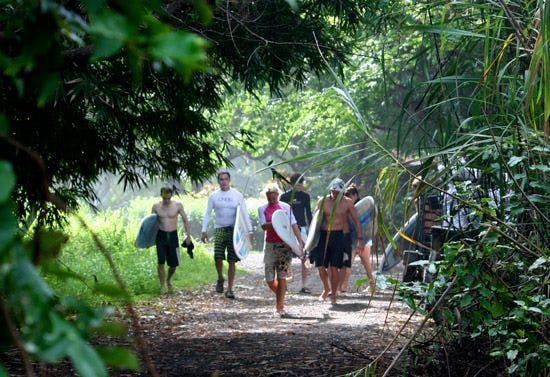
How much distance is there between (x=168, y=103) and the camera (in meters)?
9.49

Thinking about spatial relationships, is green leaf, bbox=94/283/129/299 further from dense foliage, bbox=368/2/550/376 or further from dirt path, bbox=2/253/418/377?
dirt path, bbox=2/253/418/377

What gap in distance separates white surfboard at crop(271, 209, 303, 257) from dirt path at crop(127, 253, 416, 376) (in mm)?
856

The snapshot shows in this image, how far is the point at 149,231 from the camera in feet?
50.3

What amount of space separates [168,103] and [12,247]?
8.41m

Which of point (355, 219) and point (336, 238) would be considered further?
point (355, 219)

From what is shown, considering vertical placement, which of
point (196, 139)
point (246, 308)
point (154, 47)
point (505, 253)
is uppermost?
point (196, 139)

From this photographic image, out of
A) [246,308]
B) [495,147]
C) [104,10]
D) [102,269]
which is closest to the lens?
[104,10]

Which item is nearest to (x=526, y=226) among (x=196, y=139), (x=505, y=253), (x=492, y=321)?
(x=505, y=253)

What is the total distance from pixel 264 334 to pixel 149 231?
530 cm

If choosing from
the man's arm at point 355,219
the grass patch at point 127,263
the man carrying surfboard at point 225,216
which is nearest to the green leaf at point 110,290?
the grass patch at point 127,263

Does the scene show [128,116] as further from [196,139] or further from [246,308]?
[246,308]

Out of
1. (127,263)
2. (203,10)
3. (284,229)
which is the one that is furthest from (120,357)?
(127,263)

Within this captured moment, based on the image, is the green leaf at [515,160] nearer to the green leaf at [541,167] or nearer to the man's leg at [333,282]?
the green leaf at [541,167]

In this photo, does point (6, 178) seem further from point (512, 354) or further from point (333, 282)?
point (333, 282)
